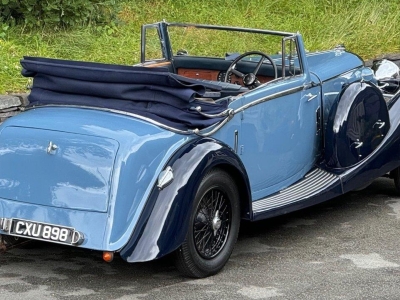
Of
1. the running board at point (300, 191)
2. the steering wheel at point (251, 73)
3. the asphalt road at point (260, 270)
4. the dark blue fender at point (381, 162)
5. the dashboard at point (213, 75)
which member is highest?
the steering wheel at point (251, 73)

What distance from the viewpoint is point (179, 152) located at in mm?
5383

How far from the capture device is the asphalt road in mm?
5332

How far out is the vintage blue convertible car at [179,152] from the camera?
5.16 m

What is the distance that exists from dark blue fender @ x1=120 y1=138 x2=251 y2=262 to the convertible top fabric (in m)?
0.21

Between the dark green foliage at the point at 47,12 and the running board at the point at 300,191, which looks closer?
the running board at the point at 300,191

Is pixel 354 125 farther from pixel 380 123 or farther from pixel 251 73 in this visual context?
pixel 251 73

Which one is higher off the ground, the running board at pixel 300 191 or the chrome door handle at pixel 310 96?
the chrome door handle at pixel 310 96

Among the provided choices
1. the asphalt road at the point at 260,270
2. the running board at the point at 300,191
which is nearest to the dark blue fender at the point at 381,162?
the running board at the point at 300,191

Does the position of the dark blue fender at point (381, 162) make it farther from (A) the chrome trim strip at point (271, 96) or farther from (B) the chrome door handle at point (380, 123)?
(A) the chrome trim strip at point (271, 96)

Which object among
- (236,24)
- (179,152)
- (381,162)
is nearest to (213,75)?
(381,162)

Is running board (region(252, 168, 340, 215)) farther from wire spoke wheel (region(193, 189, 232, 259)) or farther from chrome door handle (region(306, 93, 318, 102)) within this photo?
chrome door handle (region(306, 93, 318, 102))

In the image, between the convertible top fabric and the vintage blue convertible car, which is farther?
the convertible top fabric

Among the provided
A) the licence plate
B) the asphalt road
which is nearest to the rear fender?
the asphalt road

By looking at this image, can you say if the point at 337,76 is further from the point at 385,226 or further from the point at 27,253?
the point at 27,253
